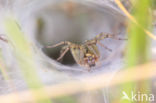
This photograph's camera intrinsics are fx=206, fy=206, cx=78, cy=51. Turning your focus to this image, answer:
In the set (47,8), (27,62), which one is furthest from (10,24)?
(47,8)

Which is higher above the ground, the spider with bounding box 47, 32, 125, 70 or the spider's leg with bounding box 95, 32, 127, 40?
the spider's leg with bounding box 95, 32, 127, 40

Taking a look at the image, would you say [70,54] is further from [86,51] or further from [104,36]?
[104,36]

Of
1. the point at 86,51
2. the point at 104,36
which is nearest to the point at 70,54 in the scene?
the point at 86,51

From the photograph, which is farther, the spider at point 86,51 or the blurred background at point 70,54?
the spider at point 86,51

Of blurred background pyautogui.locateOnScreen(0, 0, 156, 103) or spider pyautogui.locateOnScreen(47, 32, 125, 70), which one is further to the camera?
spider pyautogui.locateOnScreen(47, 32, 125, 70)

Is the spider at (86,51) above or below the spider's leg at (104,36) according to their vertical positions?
below

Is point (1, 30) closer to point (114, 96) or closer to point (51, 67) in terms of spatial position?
point (51, 67)
